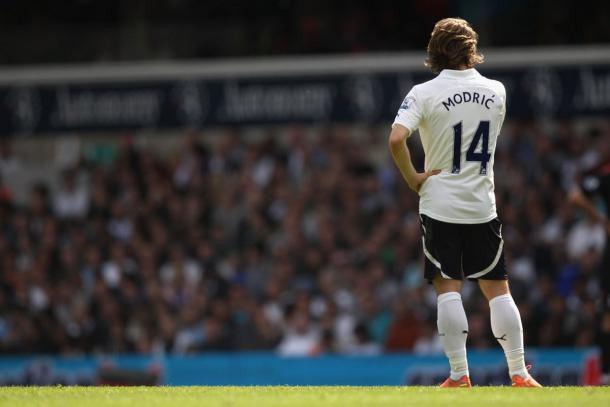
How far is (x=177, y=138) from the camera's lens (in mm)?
20797

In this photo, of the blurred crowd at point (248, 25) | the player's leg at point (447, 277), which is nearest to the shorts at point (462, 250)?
the player's leg at point (447, 277)

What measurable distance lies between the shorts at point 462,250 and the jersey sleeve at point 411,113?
56cm

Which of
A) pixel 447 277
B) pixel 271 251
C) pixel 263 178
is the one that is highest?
pixel 447 277

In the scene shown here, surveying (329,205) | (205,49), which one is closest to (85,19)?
(205,49)

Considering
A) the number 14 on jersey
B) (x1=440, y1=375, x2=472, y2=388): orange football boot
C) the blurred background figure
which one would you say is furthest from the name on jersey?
the blurred background figure

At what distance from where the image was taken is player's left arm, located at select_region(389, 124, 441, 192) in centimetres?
754

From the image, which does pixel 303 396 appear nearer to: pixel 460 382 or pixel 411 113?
pixel 460 382

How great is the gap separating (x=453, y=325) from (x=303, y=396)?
111 cm

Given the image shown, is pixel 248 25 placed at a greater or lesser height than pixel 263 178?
greater

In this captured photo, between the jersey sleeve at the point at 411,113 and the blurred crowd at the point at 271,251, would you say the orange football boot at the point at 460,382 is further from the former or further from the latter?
the blurred crowd at the point at 271,251

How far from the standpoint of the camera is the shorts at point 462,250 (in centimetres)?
766

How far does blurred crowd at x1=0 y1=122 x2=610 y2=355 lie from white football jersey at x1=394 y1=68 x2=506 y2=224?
287 inches

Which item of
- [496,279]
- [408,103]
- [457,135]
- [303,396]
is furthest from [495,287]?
[303,396]

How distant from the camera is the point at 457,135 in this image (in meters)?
7.61
